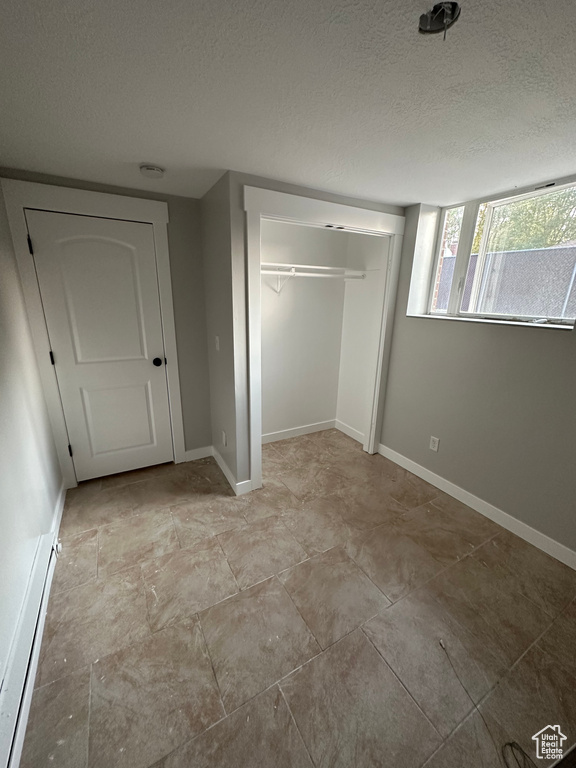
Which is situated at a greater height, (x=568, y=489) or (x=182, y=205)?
(x=182, y=205)

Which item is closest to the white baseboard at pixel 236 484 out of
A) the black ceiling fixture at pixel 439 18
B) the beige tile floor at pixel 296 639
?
the beige tile floor at pixel 296 639

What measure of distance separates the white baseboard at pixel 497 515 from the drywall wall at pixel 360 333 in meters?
0.66

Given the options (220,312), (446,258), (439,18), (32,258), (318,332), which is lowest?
(318,332)

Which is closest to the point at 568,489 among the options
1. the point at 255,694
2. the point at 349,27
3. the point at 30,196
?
the point at 255,694

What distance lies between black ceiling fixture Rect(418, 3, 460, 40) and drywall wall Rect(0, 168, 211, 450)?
198 centimetres

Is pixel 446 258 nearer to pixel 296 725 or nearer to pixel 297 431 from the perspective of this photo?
pixel 297 431

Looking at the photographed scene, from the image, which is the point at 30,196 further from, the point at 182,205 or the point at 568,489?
the point at 568,489

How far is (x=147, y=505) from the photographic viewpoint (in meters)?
2.23

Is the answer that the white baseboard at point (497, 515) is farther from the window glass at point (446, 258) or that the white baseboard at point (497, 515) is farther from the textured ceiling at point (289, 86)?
the textured ceiling at point (289, 86)

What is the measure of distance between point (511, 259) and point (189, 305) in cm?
245

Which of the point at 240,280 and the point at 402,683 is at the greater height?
the point at 240,280

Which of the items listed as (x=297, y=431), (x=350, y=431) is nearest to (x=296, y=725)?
(x=297, y=431)

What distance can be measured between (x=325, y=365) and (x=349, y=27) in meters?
2.73

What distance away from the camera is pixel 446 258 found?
2.51 metres
